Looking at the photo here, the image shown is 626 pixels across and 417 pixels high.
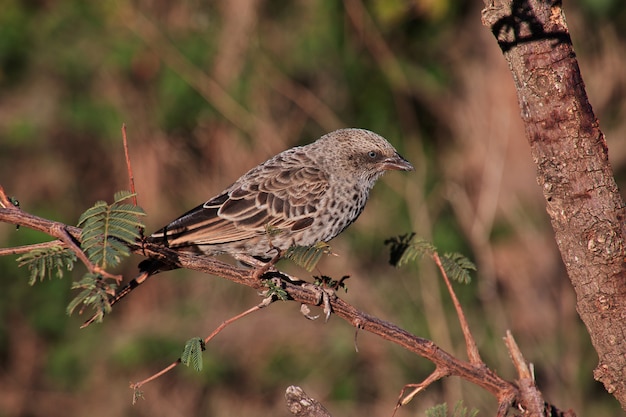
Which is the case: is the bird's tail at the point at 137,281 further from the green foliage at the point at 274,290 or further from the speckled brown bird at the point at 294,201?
the speckled brown bird at the point at 294,201

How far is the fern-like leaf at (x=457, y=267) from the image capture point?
298 cm

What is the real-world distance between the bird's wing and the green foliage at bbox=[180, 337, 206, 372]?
1.58 m

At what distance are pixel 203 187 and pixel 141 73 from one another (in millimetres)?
1275

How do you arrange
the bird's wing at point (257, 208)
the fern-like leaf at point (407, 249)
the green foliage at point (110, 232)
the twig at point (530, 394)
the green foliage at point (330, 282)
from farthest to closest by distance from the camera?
the bird's wing at point (257, 208) → the fern-like leaf at point (407, 249) → the green foliage at point (330, 282) → the twig at point (530, 394) → the green foliage at point (110, 232)

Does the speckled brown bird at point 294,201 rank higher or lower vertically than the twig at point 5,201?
lower

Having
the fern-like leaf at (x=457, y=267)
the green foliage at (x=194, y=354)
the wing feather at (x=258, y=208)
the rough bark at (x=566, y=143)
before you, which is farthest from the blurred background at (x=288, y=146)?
the green foliage at (x=194, y=354)

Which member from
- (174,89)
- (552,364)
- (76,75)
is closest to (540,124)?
(552,364)

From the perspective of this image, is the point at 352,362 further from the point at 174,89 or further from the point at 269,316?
the point at 174,89

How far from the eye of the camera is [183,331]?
7.88 m

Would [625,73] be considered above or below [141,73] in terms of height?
below

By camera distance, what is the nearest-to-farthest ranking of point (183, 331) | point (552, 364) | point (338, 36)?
point (552, 364), point (338, 36), point (183, 331)

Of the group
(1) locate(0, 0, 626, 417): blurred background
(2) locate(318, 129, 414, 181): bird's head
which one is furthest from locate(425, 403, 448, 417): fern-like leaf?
(1) locate(0, 0, 626, 417): blurred background

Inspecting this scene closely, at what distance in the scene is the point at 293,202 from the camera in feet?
14.7

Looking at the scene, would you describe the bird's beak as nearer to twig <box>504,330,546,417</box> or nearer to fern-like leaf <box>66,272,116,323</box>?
twig <box>504,330,546,417</box>
